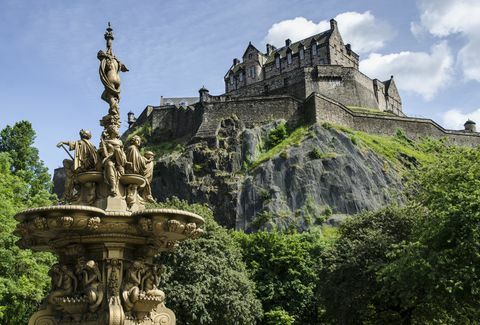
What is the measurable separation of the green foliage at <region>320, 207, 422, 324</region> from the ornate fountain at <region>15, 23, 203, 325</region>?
1952 centimetres

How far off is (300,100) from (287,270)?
102 ft

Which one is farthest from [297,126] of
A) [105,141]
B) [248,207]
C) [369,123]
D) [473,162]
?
[105,141]

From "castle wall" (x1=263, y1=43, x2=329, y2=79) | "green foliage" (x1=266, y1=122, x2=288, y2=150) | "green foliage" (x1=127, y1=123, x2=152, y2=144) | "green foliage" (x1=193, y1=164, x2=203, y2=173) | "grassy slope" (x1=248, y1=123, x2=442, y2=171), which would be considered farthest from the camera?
"castle wall" (x1=263, y1=43, x2=329, y2=79)

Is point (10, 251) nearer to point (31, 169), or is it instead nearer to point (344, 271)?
point (31, 169)

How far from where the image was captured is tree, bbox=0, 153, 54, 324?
21.4 m

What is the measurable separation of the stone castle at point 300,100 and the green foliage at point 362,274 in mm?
25622

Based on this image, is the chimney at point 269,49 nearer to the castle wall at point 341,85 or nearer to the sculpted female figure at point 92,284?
the castle wall at point 341,85

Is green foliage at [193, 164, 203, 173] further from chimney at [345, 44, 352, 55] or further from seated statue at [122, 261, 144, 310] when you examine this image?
seated statue at [122, 261, 144, 310]

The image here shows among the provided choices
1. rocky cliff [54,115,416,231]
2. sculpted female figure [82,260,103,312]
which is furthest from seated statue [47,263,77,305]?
rocky cliff [54,115,416,231]

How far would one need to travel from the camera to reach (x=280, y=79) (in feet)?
242

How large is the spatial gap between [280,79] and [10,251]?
5594 centimetres

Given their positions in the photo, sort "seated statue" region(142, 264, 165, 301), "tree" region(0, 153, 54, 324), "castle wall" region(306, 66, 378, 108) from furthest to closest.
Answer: "castle wall" region(306, 66, 378, 108), "tree" region(0, 153, 54, 324), "seated statue" region(142, 264, 165, 301)

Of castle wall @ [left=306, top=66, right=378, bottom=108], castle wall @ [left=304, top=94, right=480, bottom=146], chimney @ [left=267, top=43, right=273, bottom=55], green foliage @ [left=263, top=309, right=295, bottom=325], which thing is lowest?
green foliage @ [left=263, top=309, right=295, bottom=325]

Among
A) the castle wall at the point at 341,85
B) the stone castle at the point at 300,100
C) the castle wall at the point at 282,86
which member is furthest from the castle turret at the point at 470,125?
the castle wall at the point at 282,86
